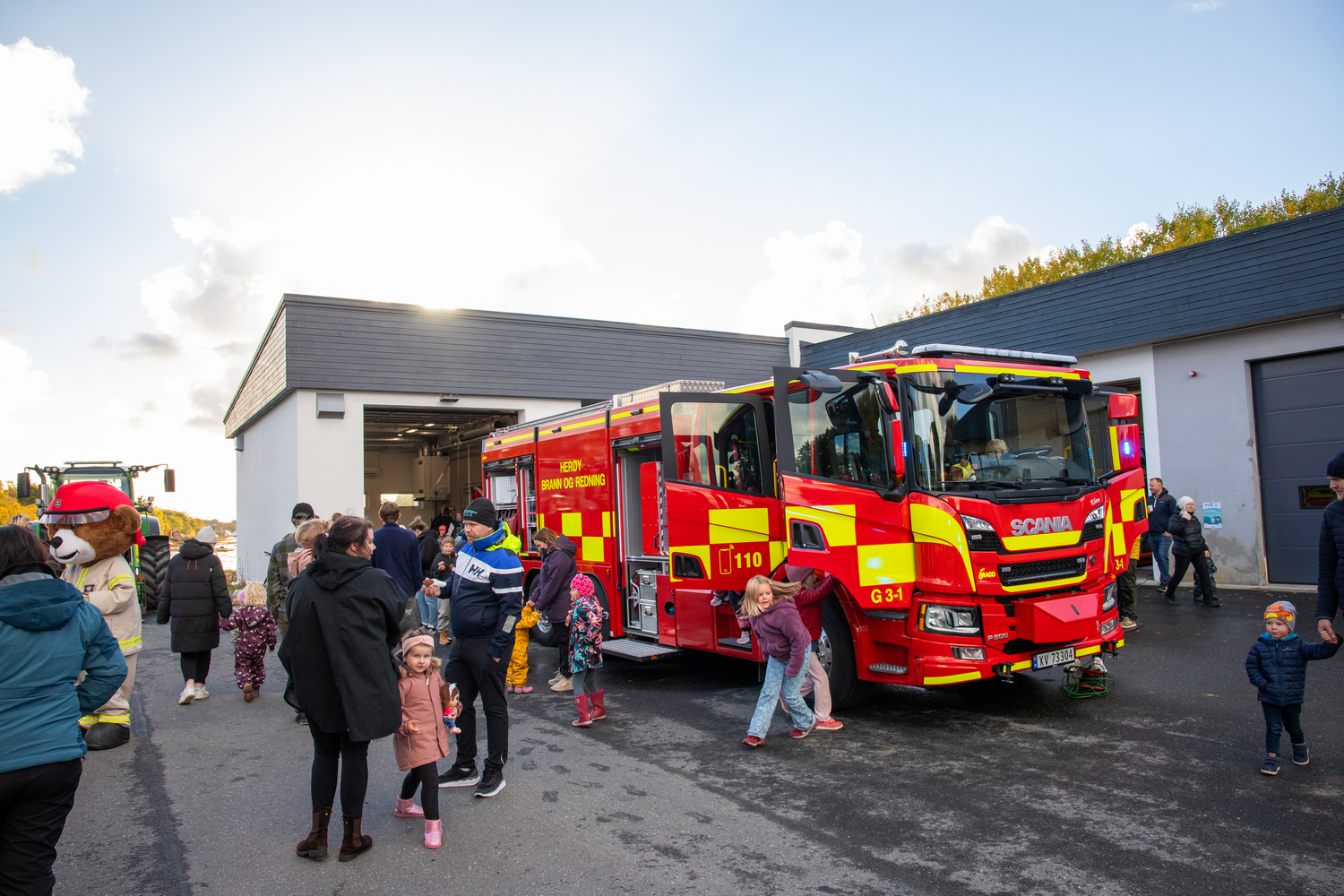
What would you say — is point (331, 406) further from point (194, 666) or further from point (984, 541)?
point (984, 541)

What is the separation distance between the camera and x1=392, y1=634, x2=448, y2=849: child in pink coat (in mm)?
4410

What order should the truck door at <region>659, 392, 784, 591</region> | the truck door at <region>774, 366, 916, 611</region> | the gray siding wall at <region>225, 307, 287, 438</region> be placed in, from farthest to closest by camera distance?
the gray siding wall at <region>225, 307, 287, 438</region> < the truck door at <region>659, 392, 784, 591</region> < the truck door at <region>774, 366, 916, 611</region>

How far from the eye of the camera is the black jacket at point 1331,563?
5.23 meters

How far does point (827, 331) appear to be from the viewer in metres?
23.1

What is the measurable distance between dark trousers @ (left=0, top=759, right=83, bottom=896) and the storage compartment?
570 centimetres

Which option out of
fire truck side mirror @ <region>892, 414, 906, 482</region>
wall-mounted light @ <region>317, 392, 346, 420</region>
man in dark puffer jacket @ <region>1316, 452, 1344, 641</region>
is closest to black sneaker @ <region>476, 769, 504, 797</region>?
fire truck side mirror @ <region>892, 414, 906, 482</region>

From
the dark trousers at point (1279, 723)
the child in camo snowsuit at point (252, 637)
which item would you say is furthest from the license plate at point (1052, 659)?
the child in camo snowsuit at point (252, 637)

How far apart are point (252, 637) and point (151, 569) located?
8643 millimetres

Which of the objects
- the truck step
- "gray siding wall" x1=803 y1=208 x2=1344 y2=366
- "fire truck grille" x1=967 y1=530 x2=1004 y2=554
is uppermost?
"gray siding wall" x1=803 y1=208 x2=1344 y2=366

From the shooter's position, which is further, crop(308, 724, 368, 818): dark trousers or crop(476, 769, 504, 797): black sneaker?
crop(476, 769, 504, 797): black sneaker

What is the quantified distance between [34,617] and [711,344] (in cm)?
1934

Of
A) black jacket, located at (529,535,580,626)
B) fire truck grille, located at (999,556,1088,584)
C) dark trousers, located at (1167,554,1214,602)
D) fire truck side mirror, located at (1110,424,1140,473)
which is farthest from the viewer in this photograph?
dark trousers, located at (1167,554,1214,602)

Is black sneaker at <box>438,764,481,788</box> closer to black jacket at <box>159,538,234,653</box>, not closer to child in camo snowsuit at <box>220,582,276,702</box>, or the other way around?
child in camo snowsuit at <box>220,582,276,702</box>

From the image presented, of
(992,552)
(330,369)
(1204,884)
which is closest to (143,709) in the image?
(992,552)
